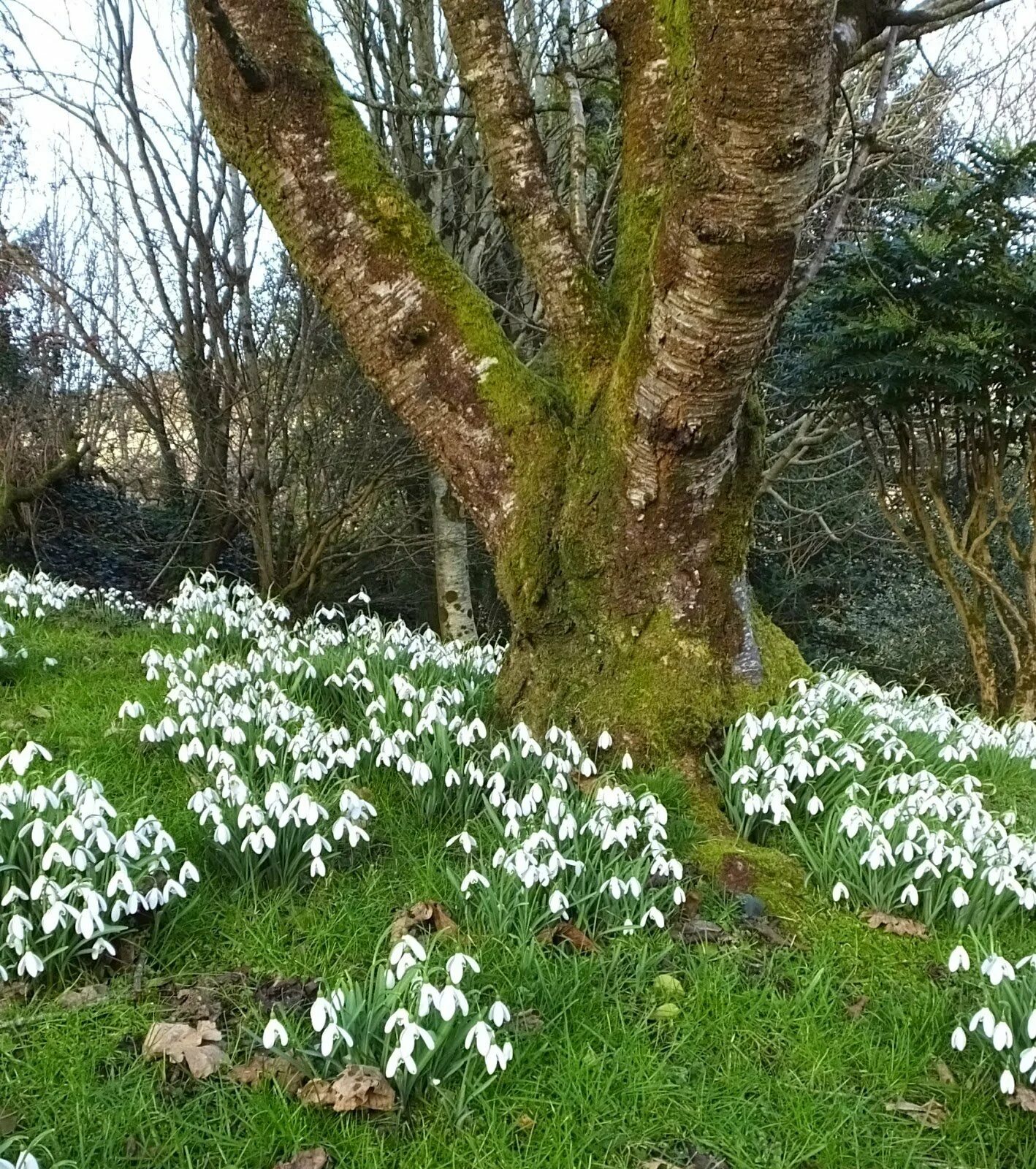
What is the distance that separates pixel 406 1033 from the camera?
1.81m

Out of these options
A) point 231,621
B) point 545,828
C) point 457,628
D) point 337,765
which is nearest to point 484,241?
point 457,628

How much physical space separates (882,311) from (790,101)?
12.8 ft

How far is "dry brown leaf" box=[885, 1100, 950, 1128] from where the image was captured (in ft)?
6.65

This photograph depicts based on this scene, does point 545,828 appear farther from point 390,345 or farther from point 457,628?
point 457,628

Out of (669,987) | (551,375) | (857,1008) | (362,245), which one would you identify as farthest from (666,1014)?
(362,245)

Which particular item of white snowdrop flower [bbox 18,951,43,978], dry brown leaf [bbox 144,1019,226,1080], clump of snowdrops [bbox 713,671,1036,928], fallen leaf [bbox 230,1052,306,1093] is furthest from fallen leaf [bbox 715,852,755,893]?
white snowdrop flower [bbox 18,951,43,978]

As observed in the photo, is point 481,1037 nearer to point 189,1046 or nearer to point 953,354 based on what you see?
point 189,1046

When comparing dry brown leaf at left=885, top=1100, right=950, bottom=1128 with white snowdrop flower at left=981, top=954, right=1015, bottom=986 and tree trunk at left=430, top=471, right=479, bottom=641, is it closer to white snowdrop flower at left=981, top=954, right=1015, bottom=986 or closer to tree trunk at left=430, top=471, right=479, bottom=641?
white snowdrop flower at left=981, top=954, right=1015, bottom=986

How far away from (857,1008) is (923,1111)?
0.36 meters

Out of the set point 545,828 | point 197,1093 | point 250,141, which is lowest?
point 197,1093

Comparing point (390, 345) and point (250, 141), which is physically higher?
point (250, 141)

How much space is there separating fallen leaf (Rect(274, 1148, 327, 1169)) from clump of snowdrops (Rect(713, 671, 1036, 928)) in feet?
5.63

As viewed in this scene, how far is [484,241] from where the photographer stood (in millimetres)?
7727

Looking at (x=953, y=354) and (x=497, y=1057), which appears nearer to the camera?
(x=497, y=1057)
